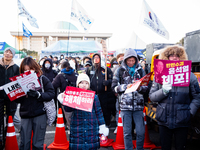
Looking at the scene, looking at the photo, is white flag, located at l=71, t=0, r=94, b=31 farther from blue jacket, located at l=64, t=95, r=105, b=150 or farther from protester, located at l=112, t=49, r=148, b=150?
blue jacket, located at l=64, t=95, r=105, b=150

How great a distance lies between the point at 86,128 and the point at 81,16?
7.69 meters

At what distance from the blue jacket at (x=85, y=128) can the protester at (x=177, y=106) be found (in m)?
0.98

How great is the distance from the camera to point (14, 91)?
308 centimetres

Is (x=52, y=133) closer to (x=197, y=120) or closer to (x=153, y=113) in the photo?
(x=153, y=113)

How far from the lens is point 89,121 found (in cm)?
305

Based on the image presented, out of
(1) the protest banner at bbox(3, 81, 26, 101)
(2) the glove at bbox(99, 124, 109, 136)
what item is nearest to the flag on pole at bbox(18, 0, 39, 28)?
(1) the protest banner at bbox(3, 81, 26, 101)

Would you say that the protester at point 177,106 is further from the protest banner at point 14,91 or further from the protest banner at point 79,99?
the protest banner at point 14,91

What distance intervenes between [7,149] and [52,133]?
A: 5.54ft

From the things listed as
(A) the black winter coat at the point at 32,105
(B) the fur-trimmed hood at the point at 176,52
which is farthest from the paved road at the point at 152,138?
(B) the fur-trimmed hood at the point at 176,52

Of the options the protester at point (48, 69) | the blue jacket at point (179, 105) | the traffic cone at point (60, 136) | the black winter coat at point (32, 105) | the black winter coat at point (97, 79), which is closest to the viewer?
the blue jacket at point (179, 105)

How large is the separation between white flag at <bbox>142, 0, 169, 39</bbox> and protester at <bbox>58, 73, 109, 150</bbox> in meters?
7.86

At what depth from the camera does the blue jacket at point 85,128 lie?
118 inches

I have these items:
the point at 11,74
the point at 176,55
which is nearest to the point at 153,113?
the point at 176,55

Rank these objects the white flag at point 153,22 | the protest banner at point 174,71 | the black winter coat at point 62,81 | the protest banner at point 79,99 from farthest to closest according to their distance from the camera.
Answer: the white flag at point 153,22 → the black winter coat at point 62,81 → the protest banner at point 79,99 → the protest banner at point 174,71
